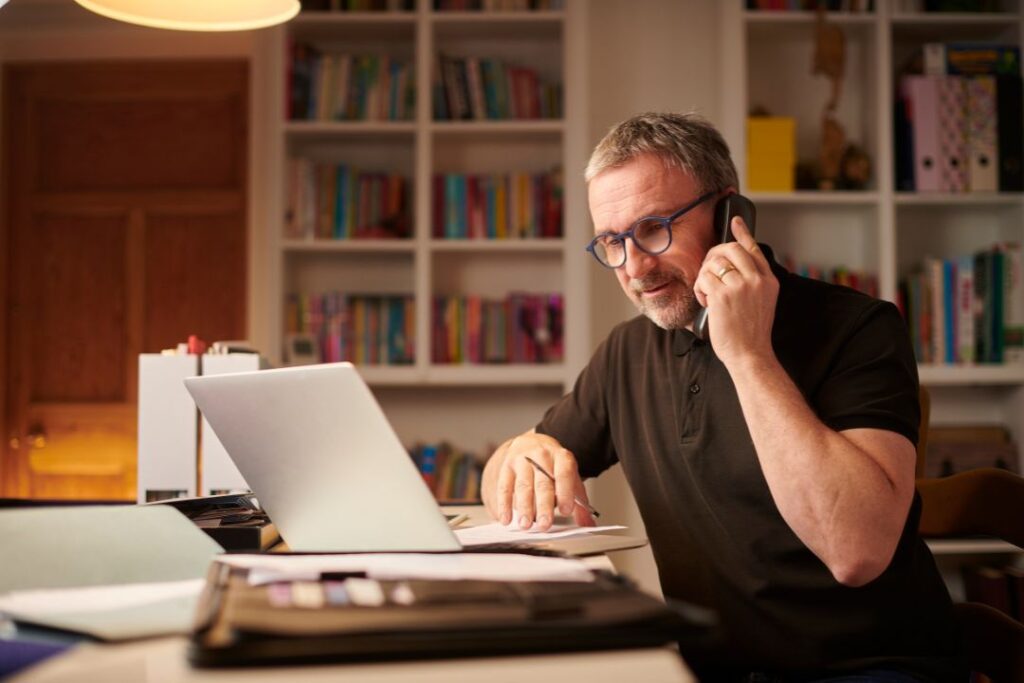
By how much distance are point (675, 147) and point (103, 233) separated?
297 cm

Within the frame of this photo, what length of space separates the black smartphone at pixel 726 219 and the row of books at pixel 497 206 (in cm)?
189

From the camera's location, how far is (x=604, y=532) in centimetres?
118

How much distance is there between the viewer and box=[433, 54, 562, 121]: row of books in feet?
11.0

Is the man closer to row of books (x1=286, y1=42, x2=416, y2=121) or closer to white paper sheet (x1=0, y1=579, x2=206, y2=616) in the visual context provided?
white paper sheet (x1=0, y1=579, x2=206, y2=616)

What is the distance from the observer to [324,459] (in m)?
0.92

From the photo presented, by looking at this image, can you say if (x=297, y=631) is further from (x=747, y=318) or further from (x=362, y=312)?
(x=362, y=312)

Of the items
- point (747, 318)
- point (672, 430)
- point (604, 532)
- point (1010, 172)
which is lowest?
point (604, 532)

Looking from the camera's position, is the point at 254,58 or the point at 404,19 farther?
the point at 254,58

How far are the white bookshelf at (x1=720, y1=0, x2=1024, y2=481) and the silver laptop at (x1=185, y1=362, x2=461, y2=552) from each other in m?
2.53

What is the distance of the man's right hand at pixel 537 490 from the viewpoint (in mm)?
1246

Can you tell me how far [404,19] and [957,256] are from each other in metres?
2.15

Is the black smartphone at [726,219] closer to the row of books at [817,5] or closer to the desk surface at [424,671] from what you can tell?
the desk surface at [424,671]

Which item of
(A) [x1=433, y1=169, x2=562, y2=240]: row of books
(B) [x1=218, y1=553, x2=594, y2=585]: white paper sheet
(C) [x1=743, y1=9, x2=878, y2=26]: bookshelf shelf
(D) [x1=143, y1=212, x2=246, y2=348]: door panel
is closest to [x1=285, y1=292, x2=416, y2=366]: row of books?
(A) [x1=433, y1=169, x2=562, y2=240]: row of books

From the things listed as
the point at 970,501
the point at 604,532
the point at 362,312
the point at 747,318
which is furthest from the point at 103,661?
the point at 362,312
